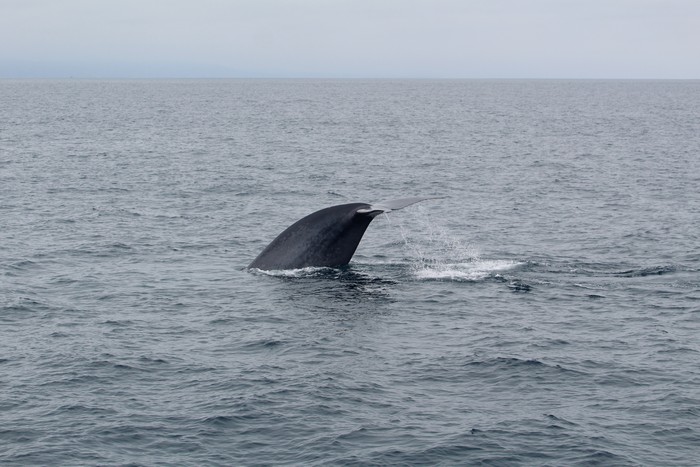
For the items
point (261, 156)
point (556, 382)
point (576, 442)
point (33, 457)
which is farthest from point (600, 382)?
point (261, 156)

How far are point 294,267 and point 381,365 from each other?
7.68 metres

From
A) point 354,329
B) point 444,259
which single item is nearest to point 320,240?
point 354,329

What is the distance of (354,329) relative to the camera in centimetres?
2383

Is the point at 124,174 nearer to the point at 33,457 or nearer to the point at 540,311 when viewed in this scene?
the point at 540,311

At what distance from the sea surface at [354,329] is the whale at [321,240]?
0.53m

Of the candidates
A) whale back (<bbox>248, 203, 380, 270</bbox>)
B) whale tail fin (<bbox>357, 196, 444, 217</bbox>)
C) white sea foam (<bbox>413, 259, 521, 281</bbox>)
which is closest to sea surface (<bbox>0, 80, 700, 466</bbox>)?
white sea foam (<bbox>413, 259, 521, 281</bbox>)

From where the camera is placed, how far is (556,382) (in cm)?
2053

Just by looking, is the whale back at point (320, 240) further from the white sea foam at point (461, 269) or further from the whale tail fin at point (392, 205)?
the white sea foam at point (461, 269)

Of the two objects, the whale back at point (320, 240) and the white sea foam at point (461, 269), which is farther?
the white sea foam at point (461, 269)

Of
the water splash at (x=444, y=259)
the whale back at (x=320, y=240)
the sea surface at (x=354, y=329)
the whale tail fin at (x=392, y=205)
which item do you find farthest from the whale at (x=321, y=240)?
the water splash at (x=444, y=259)

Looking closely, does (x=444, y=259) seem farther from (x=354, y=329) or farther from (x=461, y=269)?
(x=354, y=329)

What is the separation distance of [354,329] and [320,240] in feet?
15.9

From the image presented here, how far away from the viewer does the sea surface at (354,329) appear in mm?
17641

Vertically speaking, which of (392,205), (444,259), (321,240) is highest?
(392,205)
